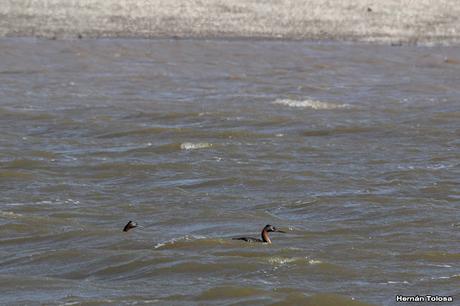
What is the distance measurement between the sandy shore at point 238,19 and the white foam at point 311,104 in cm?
891

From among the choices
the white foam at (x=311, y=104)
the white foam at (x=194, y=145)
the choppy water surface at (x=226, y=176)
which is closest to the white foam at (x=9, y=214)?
the choppy water surface at (x=226, y=176)

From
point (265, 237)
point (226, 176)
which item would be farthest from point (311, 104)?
point (265, 237)

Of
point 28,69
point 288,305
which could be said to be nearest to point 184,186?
point 288,305

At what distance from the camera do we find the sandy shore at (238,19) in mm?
34656

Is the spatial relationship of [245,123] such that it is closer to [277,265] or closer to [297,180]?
[297,180]

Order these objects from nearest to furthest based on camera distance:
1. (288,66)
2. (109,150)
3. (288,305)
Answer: (288,305) < (109,150) < (288,66)

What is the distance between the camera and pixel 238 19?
35469 mm

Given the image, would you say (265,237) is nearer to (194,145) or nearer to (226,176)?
(226,176)

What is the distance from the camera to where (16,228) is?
53.1 ft

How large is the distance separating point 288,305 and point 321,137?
925cm

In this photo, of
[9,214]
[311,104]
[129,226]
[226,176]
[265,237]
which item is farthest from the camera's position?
[311,104]

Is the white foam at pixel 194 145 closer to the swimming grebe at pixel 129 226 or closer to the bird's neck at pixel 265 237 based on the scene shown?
the swimming grebe at pixel 129 226

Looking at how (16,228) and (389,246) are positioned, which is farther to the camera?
(16,228)

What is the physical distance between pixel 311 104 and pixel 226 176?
21.8 feet
